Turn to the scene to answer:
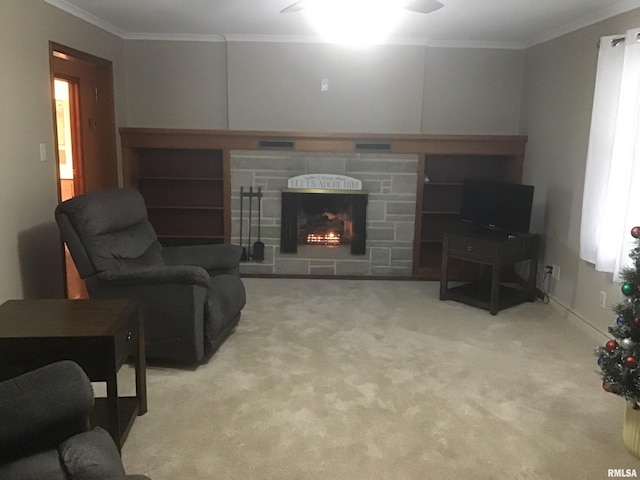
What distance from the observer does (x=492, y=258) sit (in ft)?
15.0

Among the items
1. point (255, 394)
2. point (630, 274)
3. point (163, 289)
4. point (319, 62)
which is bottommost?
point (255, 394)

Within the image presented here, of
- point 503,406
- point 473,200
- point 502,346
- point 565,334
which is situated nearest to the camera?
→ point 503,406

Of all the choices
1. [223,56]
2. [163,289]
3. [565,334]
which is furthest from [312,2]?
[565,334]

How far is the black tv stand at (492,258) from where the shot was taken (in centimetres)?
456

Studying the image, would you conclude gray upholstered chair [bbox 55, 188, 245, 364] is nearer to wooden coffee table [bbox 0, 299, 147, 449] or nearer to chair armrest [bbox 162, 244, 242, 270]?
chair armrest [bbox 162, 244, 242, 270]

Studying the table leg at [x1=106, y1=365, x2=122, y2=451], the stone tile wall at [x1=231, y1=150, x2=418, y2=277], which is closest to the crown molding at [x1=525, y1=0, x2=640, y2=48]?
the stone tile wall at [x1=231, y1=150, x2=418, y2=277]

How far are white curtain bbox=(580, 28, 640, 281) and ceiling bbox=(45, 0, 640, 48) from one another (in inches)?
17.1

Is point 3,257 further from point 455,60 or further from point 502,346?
point 455,60

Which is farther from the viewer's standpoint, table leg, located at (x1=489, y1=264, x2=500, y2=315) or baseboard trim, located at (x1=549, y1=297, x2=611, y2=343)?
table leg, located at (x1=489, y1=264, x2=500, y2=315)

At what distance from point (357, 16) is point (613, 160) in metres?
2.15

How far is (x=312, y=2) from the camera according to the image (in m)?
3.45

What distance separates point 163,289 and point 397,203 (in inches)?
115

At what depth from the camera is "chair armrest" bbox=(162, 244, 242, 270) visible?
161 inches

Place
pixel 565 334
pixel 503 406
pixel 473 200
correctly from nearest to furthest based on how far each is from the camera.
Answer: pixel 503 406, pixel 565 334, pixel 473 200
